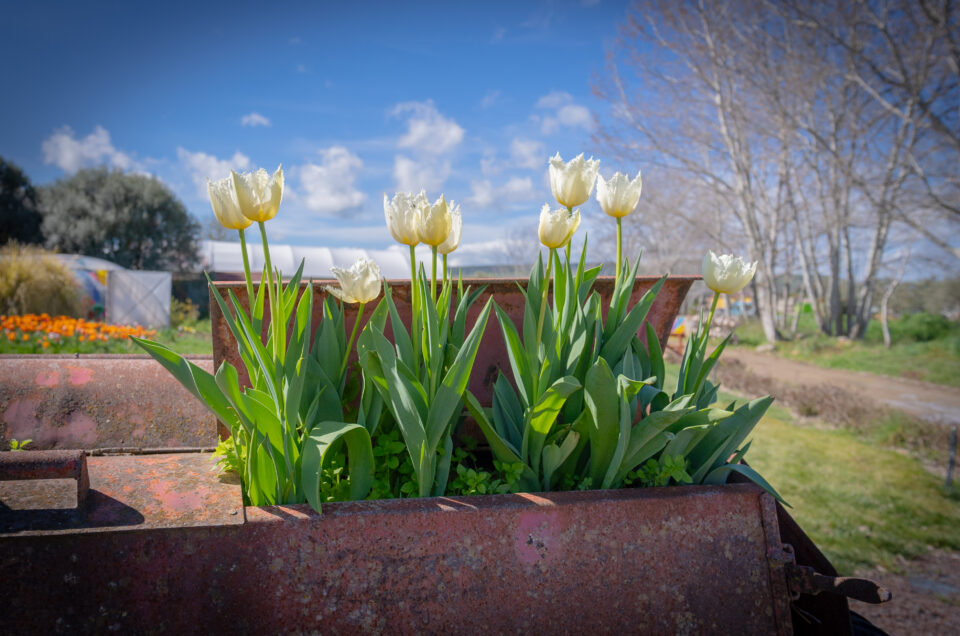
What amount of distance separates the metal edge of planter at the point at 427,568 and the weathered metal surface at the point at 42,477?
8 centimetres

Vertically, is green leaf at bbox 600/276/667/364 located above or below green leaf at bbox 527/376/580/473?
above

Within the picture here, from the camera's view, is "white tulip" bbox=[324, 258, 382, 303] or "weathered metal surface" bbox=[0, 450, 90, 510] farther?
"white tulip" bbox=[324, 258, 382, 303]

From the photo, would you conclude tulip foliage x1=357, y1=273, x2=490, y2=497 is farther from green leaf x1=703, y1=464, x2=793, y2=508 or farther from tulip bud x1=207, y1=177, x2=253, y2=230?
green leaf x1=703, y1=464, x2=793, y2=508

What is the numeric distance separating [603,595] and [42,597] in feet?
3.62

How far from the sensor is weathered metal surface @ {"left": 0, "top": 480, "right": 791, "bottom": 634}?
1058mm

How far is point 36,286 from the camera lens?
8820 millimetres

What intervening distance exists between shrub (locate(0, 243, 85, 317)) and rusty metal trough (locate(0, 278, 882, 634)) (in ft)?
30.5

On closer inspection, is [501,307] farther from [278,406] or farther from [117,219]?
[117,219]

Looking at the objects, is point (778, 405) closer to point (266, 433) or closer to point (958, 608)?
point (958, 608)

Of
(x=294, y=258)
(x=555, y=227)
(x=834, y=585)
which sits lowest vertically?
(x=834, y=585)

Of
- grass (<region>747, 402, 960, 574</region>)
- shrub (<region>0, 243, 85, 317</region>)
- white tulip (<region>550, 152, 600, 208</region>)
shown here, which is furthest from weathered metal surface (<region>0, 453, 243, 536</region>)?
Result: shrub (<region>0, 243, 85, 317</region>)

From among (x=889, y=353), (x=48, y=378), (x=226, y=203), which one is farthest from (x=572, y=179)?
(x=889, y=353)

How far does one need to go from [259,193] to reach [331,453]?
2.19 feet

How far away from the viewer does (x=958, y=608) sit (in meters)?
2.85
